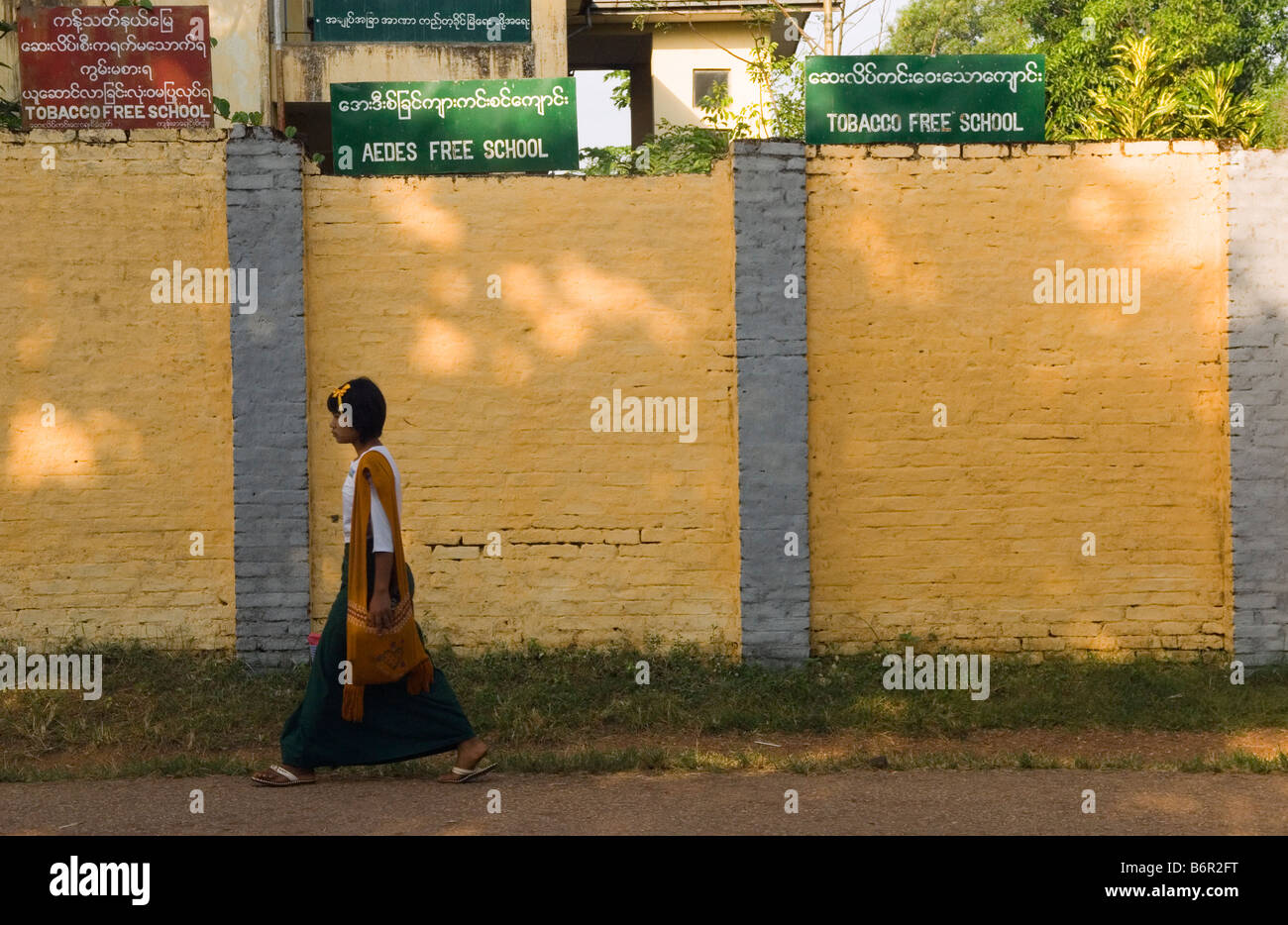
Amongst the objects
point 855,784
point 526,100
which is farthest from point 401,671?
point 526,100

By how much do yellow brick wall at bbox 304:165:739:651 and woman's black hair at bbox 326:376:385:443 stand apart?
7.47 ft

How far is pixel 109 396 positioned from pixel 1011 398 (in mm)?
5337

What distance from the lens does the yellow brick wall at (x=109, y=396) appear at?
804 cm

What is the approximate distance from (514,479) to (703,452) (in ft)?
3.73

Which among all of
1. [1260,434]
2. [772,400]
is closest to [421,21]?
[772,400]

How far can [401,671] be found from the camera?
576 cm

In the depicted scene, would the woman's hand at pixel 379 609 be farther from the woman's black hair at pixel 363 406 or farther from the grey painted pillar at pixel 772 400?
the grey painted pillar at pixel 772 400

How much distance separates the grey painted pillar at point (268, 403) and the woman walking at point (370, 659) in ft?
7.38

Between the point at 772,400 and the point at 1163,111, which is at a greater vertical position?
the point at 1163,111

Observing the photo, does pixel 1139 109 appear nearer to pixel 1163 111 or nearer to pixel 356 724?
pixel 1163 111

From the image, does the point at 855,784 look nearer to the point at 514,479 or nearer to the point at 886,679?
the point at 886,679

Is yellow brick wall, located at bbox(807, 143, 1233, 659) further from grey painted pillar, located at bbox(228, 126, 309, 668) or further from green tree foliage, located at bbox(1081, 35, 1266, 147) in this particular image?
green tree foliage, located at bbox(1081, 35, 1266, 147)

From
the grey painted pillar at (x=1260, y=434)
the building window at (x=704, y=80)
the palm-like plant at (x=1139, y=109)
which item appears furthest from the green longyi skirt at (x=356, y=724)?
the building window at (x=704, y=80)

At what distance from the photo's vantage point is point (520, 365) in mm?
8164
